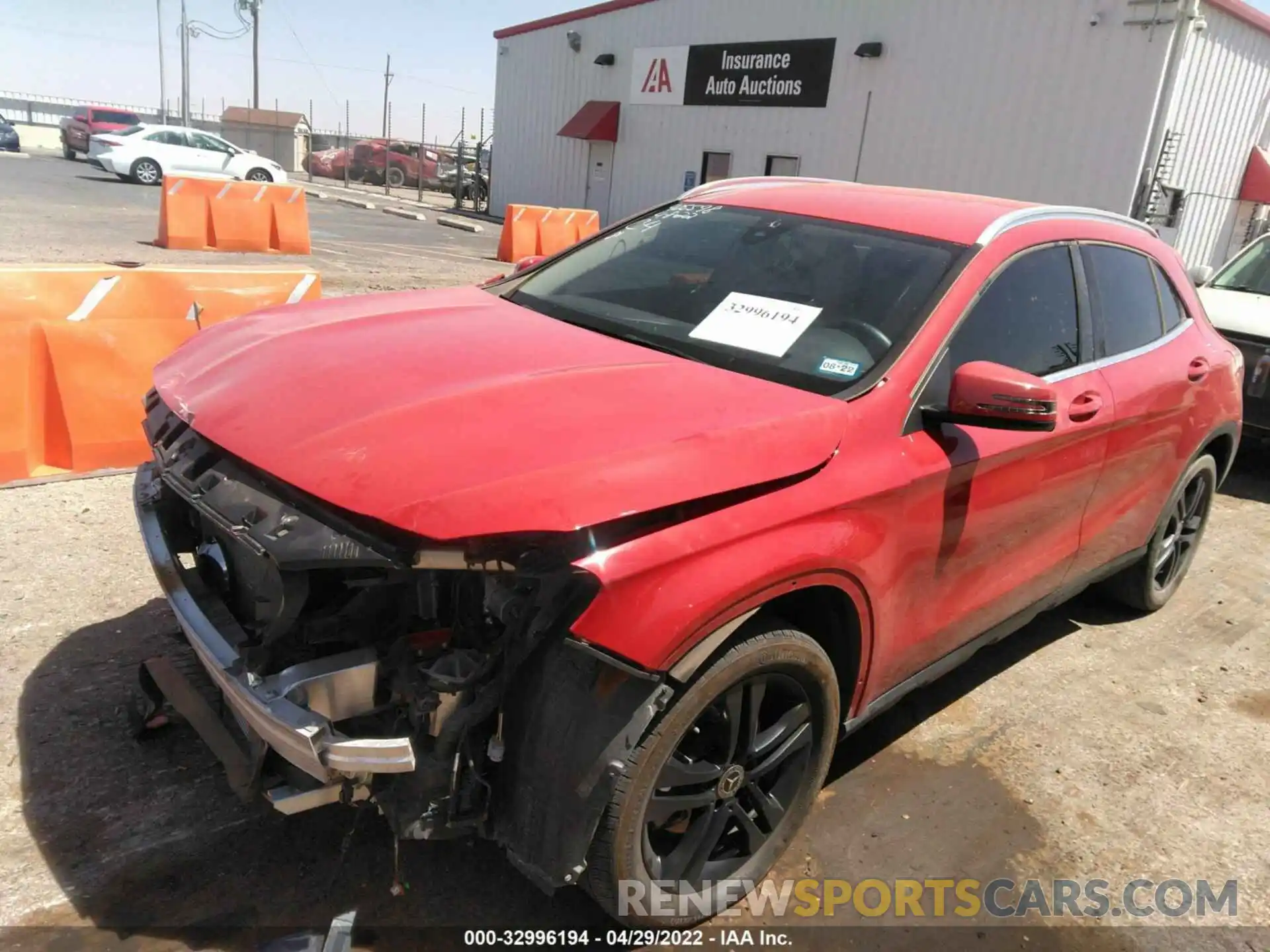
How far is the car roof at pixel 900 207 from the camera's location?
302 centimetres

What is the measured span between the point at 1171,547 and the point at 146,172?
84.7 feet

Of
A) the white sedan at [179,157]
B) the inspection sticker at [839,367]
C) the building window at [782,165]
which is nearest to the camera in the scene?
the inspection sticker at [839,367]

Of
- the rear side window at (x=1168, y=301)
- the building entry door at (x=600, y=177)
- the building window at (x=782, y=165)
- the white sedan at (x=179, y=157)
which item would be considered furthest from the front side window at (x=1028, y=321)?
the white sedan at (x=179, y=157)

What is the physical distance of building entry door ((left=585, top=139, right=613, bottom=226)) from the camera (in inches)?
906

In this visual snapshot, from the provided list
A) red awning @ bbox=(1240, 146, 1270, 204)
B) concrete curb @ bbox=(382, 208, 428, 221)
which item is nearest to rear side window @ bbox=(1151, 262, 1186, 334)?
red awning @ bbox=(1240, 146, 1270, 204)

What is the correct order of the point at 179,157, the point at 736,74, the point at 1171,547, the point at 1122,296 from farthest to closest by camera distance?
the point at 179,157, the point at 736,74, the point at 1171,547, the point at 1122,296

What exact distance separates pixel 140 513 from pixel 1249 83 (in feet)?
61.1

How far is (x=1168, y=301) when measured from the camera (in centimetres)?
401

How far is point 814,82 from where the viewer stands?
1809 cm

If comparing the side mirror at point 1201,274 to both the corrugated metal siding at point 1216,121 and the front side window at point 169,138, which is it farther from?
the front side window at point 169,138

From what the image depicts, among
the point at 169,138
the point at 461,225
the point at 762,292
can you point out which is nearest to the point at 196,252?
the point at 461,225

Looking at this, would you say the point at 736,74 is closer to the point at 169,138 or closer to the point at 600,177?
the point at 600,177

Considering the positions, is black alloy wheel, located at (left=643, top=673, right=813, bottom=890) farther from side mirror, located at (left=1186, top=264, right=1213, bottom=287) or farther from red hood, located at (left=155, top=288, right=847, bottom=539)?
side mirror, located at (left=1186, top=264, right=1213, bottom=287)

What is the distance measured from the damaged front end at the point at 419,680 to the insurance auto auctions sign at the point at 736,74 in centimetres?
1813
